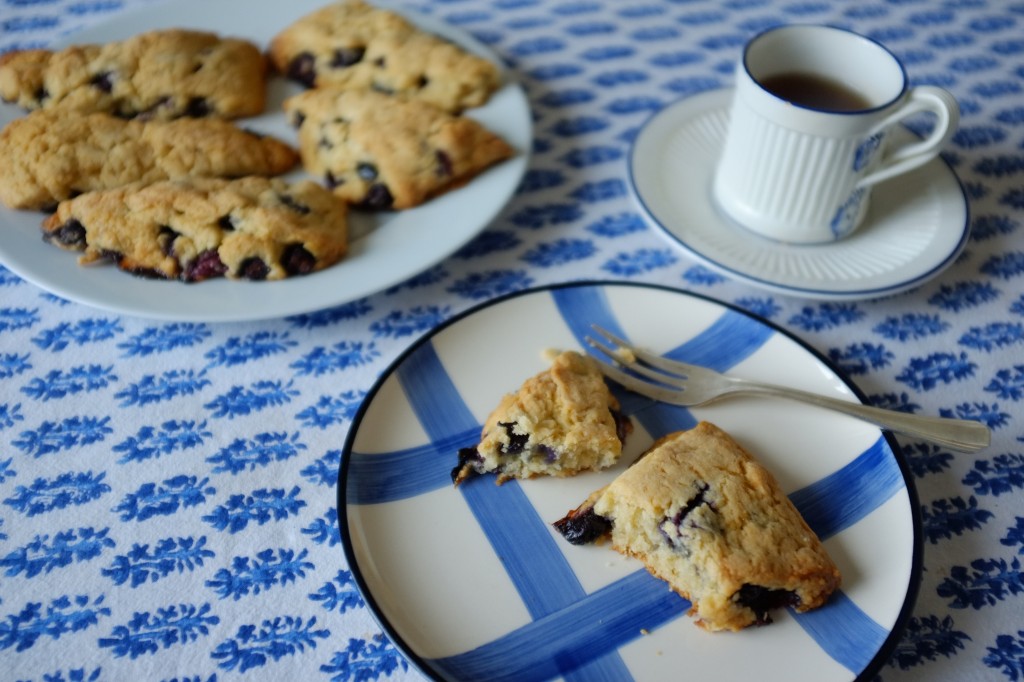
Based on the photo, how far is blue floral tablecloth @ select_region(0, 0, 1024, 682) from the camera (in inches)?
41.0

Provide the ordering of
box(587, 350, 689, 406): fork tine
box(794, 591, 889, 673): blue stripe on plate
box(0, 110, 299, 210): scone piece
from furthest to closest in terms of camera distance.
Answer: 1. box(0, 110, 299, 210): scone piece
2. box(587, 350, 689, 406): fork tine
3. box(794, 591, 889, 673): blue stripe on plate

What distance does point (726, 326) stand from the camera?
136 cm

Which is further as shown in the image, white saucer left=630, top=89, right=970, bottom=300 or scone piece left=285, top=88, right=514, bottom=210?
scone piece left=285, top=88, right=514, bottom=210

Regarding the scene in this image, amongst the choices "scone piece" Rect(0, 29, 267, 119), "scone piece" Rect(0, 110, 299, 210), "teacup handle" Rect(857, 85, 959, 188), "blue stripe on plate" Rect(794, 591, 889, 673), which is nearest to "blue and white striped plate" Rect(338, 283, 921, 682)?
"blue stripe on plate" Rect(794, 591, 889, 673)

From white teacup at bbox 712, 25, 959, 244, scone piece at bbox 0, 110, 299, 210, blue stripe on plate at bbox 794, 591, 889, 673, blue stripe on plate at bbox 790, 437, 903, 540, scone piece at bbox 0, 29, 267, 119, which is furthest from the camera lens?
scone piece at bbox 0, 29, 267, 119

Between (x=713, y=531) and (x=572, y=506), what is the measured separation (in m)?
0.20

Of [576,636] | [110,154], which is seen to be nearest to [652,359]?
[576,636]

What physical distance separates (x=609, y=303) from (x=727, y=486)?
1.37ft

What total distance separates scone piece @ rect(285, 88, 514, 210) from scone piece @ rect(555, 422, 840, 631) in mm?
716

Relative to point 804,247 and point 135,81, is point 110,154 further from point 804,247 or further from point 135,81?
point 804,247

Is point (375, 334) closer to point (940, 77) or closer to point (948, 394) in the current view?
point (948, 394)

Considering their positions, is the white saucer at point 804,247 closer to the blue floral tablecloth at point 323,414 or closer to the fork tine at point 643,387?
the blue floral tablecloth at point 323,414

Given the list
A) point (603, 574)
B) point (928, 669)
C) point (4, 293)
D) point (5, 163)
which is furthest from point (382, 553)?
point (5, 163)

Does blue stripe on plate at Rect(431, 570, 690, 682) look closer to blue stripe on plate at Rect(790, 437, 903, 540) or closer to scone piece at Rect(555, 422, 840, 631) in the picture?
scone piece at Rect(555, 422, 840, 631)
